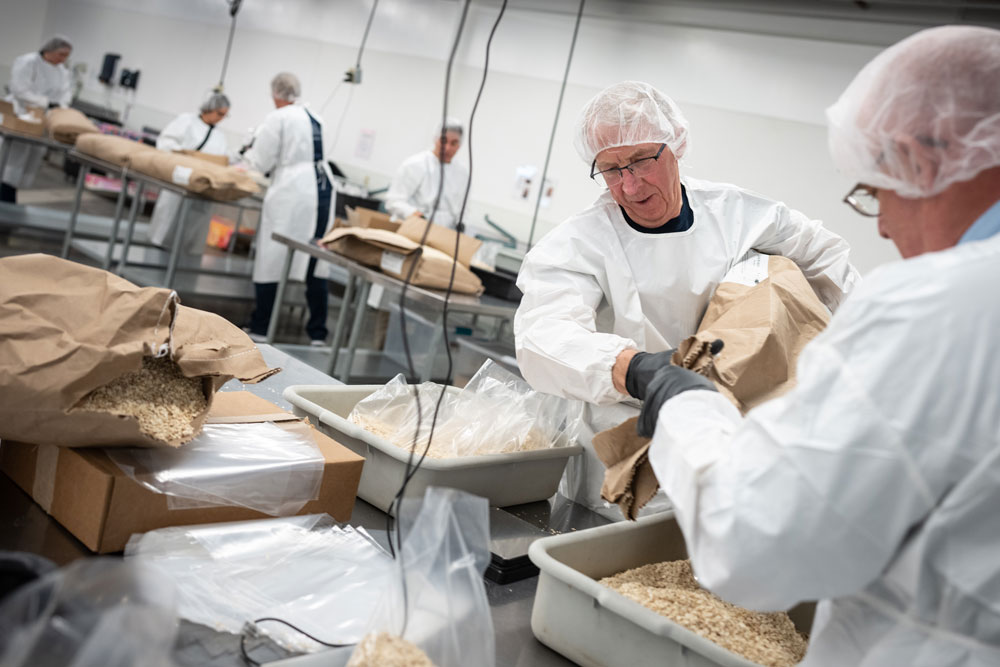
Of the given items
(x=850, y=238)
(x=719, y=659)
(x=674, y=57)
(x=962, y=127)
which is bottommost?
(x=719, y=659)

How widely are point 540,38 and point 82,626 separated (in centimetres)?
611

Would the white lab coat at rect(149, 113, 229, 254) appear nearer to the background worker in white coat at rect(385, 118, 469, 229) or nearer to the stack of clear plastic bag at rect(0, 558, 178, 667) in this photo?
the background worker in white coat at rect(385, 118, 469, 229)

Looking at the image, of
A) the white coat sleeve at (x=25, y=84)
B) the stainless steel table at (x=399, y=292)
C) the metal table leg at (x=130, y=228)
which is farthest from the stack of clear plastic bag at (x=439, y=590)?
the white coat sleeve at (x=25, y=84)

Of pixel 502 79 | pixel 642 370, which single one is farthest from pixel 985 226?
pixel 502 79

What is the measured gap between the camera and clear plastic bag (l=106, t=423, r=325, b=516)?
95 cm

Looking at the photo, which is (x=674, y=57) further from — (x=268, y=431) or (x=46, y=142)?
(x=268, y=431)

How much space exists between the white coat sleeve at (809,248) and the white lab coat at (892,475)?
1.01 meters

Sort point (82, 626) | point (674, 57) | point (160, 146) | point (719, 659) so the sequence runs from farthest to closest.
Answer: point (160, 146), point (674, 57), point (719, 659), point (82, 626)

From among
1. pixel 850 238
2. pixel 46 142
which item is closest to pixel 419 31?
pixel 46 142

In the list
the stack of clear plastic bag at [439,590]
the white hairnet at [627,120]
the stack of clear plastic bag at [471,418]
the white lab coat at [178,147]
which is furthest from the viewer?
the white lab coat at [178,147]

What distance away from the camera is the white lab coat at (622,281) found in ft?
4.65

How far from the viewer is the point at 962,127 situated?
0.73 meters

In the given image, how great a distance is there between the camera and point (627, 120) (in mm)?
1531

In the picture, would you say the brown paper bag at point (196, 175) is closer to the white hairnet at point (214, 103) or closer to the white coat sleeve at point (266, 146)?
the white coat sleeve at point (266, 146)
